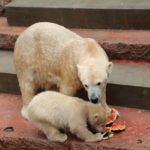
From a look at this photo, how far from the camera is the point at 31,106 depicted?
4285 mm

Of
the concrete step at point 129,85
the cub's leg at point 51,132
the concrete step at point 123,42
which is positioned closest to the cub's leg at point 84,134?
the cub's leg at point 51,132

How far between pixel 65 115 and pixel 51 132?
25 cm

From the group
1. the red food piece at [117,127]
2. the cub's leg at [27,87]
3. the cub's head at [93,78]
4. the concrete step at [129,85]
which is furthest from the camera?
the cub's leg at [27,87]

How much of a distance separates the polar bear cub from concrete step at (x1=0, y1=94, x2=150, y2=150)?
9 centimetres

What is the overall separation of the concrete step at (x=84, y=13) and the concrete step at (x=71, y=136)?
3.64 ft

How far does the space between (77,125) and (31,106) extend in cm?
44

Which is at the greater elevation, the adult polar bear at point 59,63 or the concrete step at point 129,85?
the adult polar bear at point 59,63

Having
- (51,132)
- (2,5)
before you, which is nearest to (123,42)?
(51,132)

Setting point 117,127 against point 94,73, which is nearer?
point 94,73

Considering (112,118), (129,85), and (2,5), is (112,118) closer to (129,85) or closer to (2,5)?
(129,85)

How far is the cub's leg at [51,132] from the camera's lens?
430 centimetres


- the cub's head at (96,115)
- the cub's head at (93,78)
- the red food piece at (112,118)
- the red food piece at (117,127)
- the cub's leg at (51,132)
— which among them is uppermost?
the cub's head at (93,78)

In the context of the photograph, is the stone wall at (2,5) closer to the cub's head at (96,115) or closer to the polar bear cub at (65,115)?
the polar bear cub at (65,115)

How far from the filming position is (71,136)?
4453 mm
